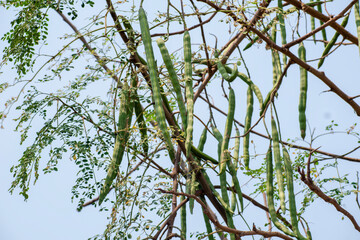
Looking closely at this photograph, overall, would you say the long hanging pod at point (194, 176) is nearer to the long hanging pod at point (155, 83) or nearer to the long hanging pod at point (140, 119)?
the long hanging pod at point (140, 119)

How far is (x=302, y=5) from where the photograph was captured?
102 inches

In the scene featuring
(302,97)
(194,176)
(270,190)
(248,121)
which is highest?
(302,97)

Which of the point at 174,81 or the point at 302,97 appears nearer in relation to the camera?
the point at 174,81

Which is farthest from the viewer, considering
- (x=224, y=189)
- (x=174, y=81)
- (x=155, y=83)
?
(x=224, y=189)

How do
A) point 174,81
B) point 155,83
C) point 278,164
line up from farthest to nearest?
point 278,164
point 174,81
point 155,83

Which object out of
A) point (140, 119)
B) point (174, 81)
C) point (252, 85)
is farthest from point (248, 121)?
point (174, 81)

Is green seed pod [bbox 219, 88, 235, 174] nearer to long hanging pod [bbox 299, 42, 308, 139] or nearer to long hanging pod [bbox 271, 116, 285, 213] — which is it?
long hanging pod [bbox 271, 116, 285, 213]

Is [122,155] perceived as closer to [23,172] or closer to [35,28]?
[23,172]

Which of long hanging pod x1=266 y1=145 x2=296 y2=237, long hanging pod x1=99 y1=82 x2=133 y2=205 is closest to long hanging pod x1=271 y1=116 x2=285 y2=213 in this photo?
long hanging pod x1=266 y1=145 x2=296 y2=237

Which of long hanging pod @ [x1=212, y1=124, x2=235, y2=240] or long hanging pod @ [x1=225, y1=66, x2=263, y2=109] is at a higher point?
long hanging pod @ [x1=225, y1=66, x2=263, y2=109]

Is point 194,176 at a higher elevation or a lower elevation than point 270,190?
higher

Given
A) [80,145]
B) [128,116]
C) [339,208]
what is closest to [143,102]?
[128,116]

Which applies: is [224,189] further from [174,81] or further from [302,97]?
[174,81]

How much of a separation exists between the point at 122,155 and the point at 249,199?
2.69 feet
